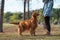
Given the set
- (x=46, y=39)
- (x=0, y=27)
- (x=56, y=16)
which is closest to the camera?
→ (x=46, y=39)

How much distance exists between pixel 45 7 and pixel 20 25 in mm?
1454

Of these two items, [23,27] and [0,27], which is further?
[0,27]

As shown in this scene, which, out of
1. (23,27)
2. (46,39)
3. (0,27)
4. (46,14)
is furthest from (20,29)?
(0,27)

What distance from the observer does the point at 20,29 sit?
40.1 ft

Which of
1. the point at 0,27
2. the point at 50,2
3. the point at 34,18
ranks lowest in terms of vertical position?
the point at 0,27

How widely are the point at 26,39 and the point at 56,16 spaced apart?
130ft

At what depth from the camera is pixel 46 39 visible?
33.3 ft

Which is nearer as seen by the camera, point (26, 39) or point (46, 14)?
point (26, 39)

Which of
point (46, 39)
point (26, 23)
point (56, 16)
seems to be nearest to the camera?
point (46, 39)

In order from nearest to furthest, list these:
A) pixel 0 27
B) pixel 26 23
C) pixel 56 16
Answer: pixel 26 23
pixel 0 27
pixel 56 16

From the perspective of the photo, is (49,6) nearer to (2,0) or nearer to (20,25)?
(20,25)

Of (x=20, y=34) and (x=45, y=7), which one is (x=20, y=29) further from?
(x=45, y=7)

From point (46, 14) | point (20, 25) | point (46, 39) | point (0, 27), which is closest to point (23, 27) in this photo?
point (20, 25)

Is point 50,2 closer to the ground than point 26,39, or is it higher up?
Result: higher up
